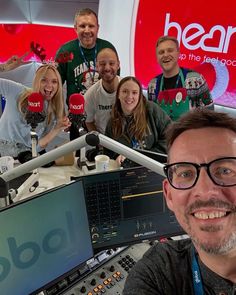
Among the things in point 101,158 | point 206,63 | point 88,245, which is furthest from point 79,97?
point 206,63

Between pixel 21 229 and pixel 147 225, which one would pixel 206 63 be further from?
pixel 21 229

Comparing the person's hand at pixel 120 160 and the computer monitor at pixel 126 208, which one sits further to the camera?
the person's hand at pixel 120 160

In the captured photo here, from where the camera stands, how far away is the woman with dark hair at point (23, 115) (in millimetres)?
2730

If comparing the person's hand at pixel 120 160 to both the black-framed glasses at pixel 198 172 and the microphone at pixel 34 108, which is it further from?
the black-framed glasses at pixel 198 172

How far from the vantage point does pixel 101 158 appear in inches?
89.4

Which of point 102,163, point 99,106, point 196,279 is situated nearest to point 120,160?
point 102,163

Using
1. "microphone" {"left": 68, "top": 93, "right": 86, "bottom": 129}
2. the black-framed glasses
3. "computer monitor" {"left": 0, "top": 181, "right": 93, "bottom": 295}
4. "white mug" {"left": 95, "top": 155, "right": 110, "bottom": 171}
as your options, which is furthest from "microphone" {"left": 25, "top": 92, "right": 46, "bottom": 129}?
the black-framed glasses

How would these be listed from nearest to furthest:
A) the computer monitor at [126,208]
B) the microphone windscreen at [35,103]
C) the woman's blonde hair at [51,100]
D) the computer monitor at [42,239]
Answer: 1. the computer monitor at [42,239]
2. the computer monitor at [126,208]
3. the microphone windscreen at [35,103]
4. the woman's blonde hair at [51,100]

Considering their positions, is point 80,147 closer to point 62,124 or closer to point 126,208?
point 126,208

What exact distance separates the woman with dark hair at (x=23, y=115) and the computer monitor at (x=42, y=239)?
1384mm

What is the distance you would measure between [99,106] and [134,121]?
61cm

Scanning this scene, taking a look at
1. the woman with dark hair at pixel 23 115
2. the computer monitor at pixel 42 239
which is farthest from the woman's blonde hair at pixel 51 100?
the computer monitor at pixel 42 239

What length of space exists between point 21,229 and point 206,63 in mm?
3527

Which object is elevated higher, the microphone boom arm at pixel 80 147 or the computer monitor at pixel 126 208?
the microphone boom arm at pixel 80 147
